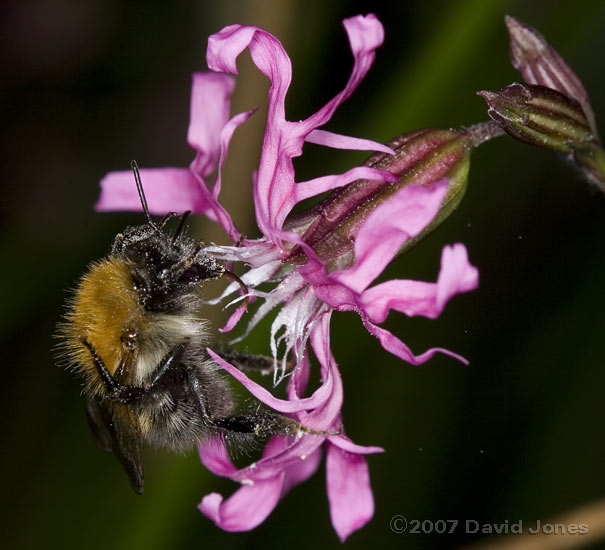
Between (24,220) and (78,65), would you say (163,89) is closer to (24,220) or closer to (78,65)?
(78,65)

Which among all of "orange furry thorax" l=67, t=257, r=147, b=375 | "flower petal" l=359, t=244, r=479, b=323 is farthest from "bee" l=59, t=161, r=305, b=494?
"flower petal" l=359, t=244, r=479, b=323

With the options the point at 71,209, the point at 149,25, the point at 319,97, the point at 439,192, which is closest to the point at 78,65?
the point at 149,25

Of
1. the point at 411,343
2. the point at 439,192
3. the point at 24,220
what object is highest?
the point at 439,192

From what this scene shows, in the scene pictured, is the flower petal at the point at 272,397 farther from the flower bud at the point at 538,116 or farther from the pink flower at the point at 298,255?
the flower bud at the point at 538,116

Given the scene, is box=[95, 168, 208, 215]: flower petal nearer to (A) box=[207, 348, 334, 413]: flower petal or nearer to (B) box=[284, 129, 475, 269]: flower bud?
(B) box=[284, 129, 475, 269]: flower bud

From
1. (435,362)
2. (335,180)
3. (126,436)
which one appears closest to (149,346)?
(126,436)

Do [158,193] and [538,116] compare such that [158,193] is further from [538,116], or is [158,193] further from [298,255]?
[538,116]

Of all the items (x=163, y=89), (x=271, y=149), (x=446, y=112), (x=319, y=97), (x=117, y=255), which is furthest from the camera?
(x=163, y=89)
